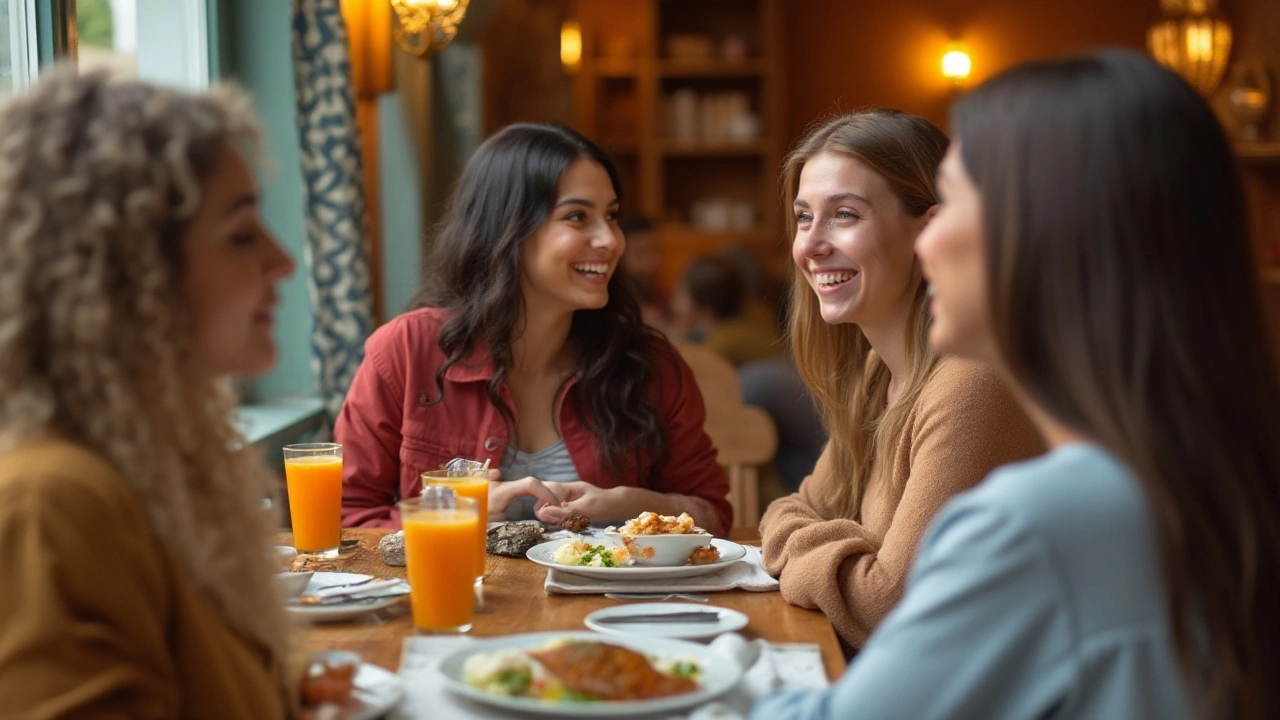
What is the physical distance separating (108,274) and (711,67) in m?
7.09

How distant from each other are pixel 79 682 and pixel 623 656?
1.64 ft

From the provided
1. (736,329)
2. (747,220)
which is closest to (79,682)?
(736,329)

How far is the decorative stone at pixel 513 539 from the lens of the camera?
6.29ft

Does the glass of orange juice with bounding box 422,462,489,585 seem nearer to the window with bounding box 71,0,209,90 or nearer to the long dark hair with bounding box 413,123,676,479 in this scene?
the long dark hair with bounding box 413,123,676,479

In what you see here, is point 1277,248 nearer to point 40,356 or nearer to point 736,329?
point 736,329

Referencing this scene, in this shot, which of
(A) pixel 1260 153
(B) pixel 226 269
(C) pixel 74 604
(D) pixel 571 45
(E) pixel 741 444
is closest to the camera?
(C) pixel 74 604

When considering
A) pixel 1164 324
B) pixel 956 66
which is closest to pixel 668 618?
pixel 1164 324

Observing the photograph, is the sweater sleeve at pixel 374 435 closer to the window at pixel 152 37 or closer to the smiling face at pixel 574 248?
the smiling face at pixel 574 248

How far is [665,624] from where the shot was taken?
149cm

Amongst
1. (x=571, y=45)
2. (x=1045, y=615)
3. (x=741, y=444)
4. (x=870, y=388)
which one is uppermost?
(x=571, y=45)

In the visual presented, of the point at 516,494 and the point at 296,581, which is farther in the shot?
the point at 516,494

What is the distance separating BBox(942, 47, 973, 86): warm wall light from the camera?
8.08 m

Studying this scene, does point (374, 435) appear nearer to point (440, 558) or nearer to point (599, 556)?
point (599, 556)

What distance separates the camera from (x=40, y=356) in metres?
0.98
